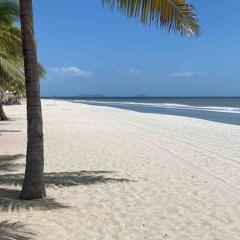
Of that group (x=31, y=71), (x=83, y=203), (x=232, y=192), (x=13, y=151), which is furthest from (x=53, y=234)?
(x=13, y=151)

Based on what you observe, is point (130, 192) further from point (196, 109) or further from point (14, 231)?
point (196, 109)

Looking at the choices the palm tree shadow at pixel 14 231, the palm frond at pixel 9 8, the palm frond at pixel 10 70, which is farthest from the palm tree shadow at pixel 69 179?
the palm frond at pixel 10 70

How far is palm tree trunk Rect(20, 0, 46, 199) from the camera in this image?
7.29 meters

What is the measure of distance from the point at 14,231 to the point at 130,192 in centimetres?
308

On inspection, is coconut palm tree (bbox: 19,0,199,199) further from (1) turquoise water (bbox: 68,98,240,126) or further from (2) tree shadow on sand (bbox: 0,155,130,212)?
(1) turquoise water (bbox: 68,98,240,126)

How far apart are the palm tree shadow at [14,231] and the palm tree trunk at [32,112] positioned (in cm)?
136

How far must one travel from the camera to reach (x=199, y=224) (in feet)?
22.0

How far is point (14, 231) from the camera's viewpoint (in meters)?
6.02

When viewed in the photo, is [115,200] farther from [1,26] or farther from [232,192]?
[1,26]

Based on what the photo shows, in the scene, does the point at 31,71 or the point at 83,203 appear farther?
the point at 83,203

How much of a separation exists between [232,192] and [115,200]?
208 cm

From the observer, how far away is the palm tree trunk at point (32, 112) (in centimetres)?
729

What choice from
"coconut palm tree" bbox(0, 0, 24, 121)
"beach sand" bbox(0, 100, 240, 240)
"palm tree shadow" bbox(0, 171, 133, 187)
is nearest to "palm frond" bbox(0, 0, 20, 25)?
"coconut palm tree" bbox(0, 0, 24, 121)

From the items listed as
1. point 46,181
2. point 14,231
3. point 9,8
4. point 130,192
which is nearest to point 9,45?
point 9,8
